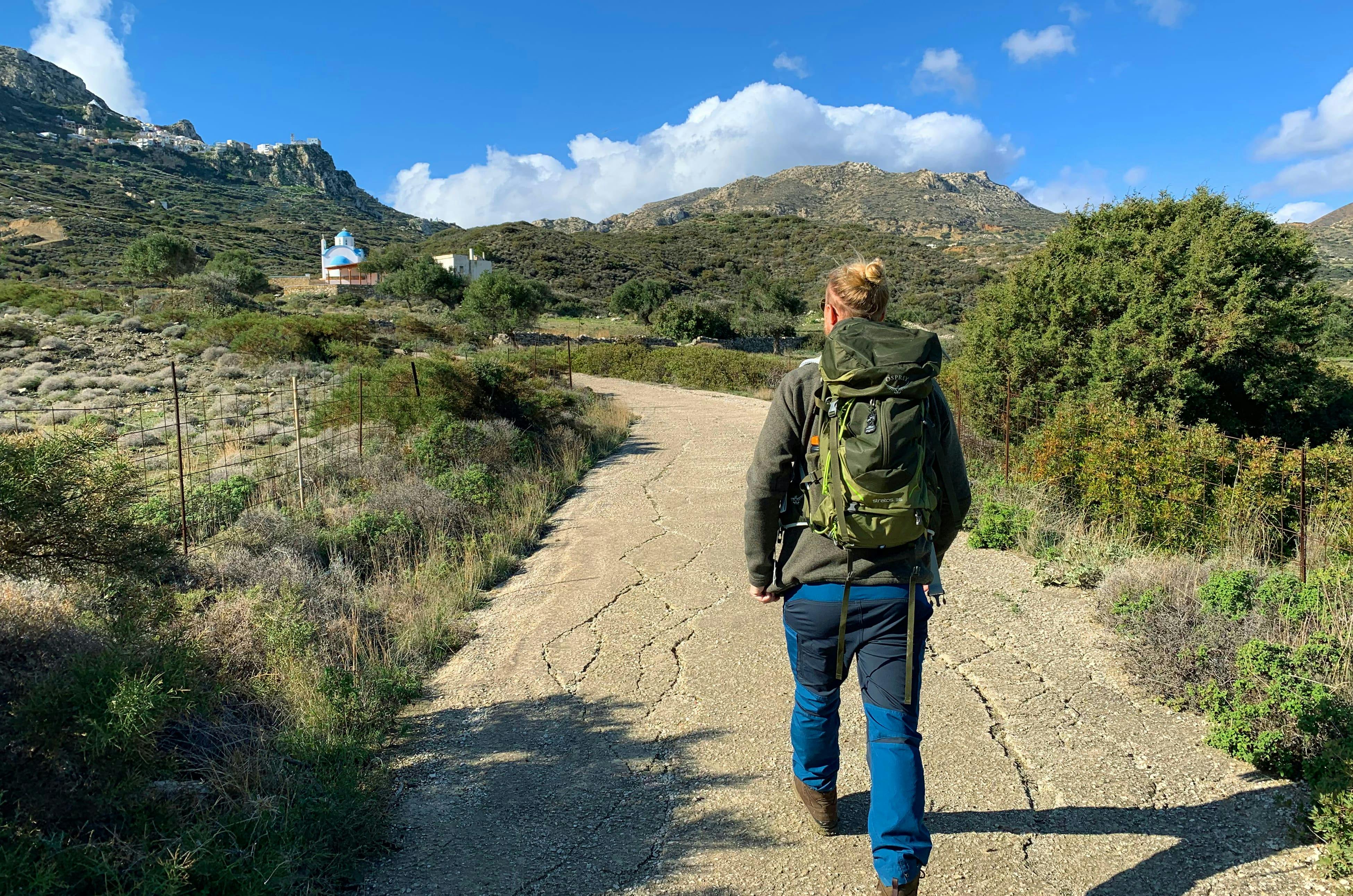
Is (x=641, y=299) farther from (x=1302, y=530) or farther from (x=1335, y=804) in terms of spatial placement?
(x=1335, y=804)

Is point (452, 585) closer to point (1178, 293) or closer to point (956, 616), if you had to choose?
point (956, 616)

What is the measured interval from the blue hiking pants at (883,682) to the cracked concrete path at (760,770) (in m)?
0.39

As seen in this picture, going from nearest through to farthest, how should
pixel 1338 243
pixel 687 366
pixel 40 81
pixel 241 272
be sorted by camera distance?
pixel 687 366 < pixel 241 272 < pixel 1338 243 < pixel 40 81

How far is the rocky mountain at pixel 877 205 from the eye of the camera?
93.1 metres

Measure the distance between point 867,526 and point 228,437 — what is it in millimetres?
12051

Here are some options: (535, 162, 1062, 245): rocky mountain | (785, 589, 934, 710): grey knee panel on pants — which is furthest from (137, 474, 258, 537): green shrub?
(535, 162, 1062, 245): rocky mountain

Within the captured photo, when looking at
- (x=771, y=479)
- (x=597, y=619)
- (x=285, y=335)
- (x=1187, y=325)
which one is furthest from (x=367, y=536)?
(x=285, y=335)

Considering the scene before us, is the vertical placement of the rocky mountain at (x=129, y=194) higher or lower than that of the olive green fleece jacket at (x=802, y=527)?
higher

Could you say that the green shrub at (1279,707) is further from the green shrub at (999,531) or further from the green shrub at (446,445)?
the green shrub at (446,445)

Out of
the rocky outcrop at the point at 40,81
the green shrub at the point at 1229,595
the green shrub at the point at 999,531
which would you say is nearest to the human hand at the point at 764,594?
the green shrub at the point at 1229,595

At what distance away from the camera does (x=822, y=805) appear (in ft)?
9.35

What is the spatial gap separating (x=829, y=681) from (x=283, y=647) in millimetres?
3095

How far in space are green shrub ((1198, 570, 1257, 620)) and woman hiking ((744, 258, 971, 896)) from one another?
271 centimetres

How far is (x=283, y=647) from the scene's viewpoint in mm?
4227
